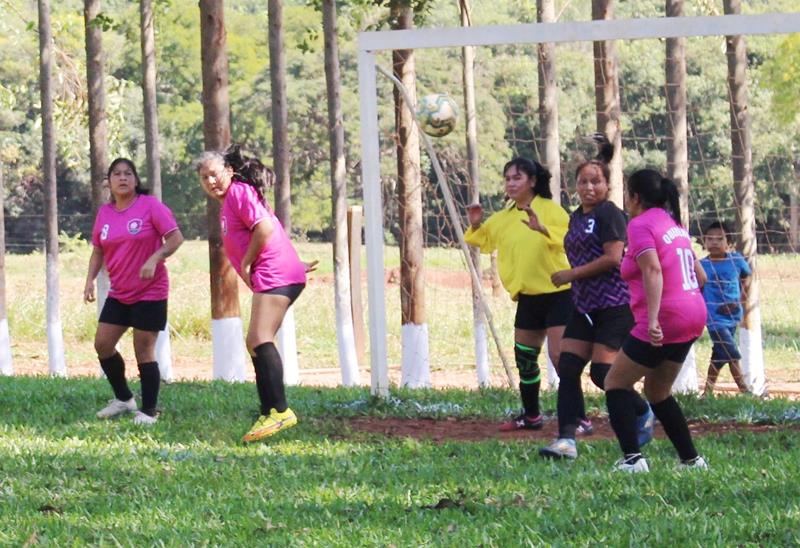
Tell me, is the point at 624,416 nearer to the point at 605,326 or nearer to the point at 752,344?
the point at 605,326

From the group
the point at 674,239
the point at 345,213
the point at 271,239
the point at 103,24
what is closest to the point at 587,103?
the point at 345,213

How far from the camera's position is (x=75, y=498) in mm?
7484

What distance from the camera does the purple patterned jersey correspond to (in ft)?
27.9

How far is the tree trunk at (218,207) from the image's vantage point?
52.9 feet

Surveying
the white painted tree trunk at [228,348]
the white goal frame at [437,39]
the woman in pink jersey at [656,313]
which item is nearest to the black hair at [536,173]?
the white goal frame at [437,39]

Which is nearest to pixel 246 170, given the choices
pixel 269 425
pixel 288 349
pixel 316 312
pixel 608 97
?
pixel 269 425

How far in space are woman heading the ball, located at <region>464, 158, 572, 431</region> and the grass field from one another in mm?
6605

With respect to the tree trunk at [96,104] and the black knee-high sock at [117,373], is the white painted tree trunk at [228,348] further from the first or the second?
the black knee-high sock at [117,373]

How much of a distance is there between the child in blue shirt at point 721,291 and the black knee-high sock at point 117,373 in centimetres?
513

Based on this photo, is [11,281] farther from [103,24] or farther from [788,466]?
[788,466]

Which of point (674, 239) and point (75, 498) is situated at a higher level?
point (674, 239)

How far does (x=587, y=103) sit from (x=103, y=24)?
6.04 m

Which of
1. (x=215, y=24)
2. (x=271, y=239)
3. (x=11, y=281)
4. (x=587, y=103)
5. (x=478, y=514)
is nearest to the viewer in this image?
(x=478, y=514)

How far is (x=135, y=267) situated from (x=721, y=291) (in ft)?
17.7
